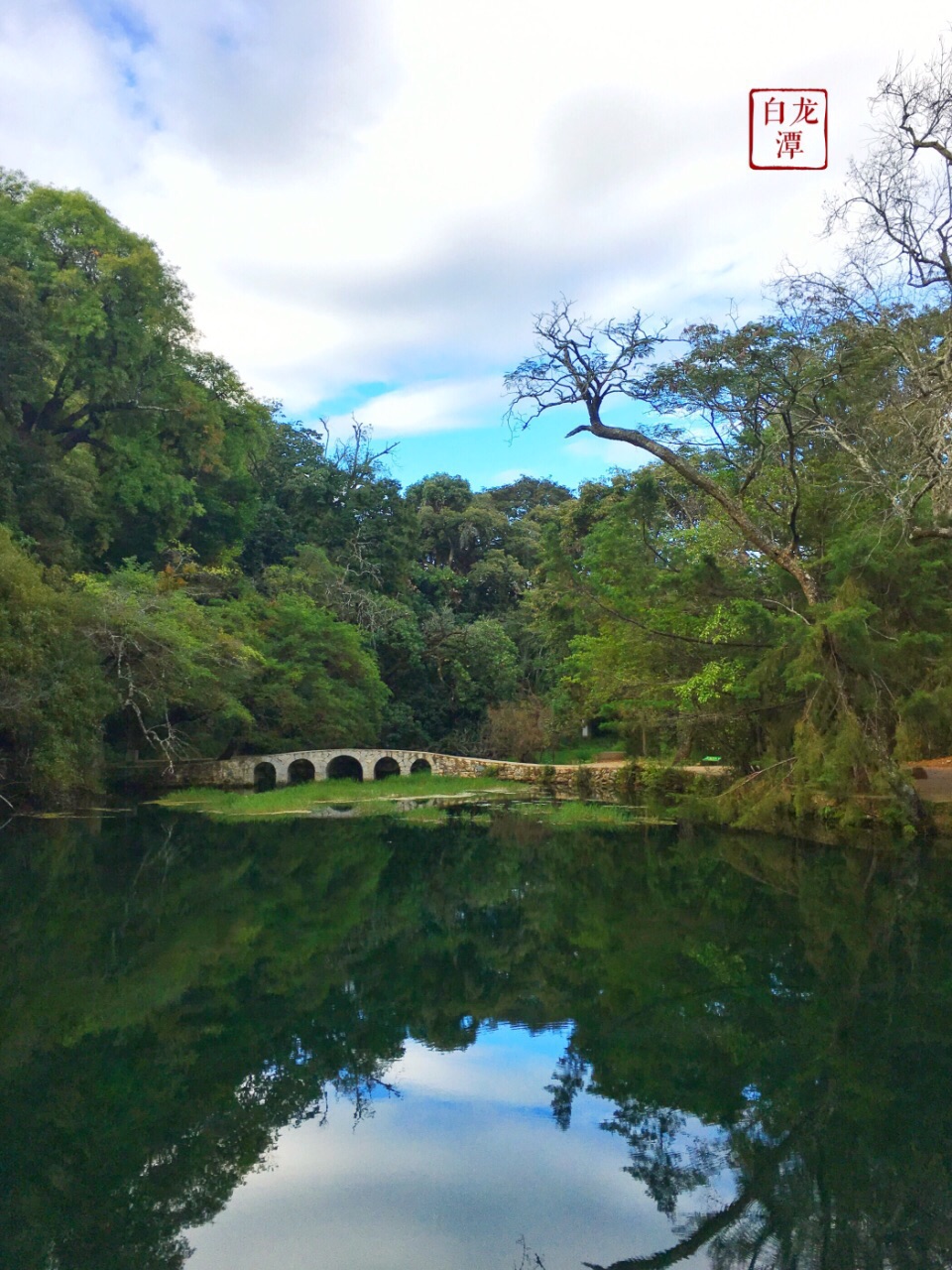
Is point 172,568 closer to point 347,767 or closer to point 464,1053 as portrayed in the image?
point 347,767

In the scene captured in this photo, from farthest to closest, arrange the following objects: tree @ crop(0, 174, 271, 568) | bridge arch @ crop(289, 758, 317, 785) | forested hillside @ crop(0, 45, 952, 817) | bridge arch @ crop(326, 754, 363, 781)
A: bridge arch @ crop(326, 754, 363, 781) → bridge arch @ crop(289, 758, 317, 785) → tree @ crop(0, 174, 271, 568) → forested hillside @ crop(0, 45, 952, 817)

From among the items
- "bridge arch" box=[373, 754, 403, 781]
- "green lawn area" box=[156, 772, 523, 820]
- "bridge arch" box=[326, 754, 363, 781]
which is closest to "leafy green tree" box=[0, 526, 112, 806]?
"green lawn area" box=[156, 772, 523, 820]

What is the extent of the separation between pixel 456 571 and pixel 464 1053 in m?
41.2

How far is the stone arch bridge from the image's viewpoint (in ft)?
97.8

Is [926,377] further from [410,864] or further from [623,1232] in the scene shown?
[623,1232]

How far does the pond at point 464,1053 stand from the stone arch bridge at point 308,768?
54.6 ft

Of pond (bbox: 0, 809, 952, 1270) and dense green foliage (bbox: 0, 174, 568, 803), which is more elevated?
dense green foliage (bbox: 0, 174, 568, 803)

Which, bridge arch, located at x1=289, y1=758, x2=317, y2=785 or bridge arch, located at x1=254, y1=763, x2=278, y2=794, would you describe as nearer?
bridge arch, located at x1=254, y1=763, x2=278, y2=794

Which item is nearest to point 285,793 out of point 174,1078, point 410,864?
point 410,864

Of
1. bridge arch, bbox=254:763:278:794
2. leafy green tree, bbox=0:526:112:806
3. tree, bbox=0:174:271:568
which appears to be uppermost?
tree, bbox=0:174:271:568

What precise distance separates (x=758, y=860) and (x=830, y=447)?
8.23 meters

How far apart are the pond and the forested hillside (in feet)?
17.1

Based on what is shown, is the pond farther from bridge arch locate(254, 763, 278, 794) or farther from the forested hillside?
bridge arch locate(254, 763, 278, 794)

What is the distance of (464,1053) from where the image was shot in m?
7.01
